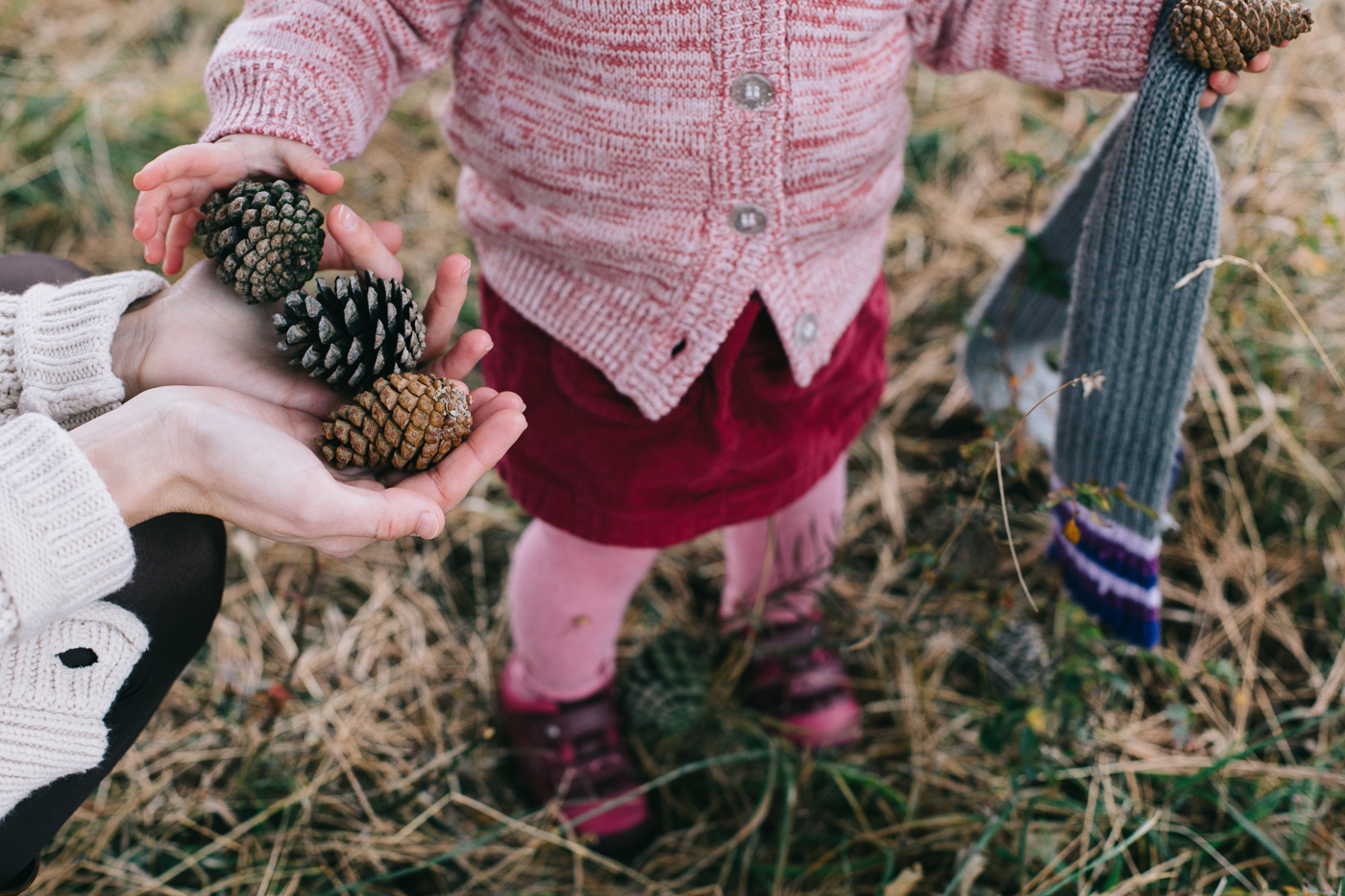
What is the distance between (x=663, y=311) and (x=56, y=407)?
61 cm

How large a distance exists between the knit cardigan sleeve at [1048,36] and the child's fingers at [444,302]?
1.94ft

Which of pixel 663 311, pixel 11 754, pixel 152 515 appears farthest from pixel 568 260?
pixel 11 754

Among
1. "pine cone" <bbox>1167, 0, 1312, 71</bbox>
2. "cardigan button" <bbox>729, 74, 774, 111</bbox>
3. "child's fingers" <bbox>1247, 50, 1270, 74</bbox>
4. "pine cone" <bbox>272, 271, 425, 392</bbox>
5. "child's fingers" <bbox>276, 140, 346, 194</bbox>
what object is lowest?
"pine cone" <bbox>272, 271, 425, 392</bbox>

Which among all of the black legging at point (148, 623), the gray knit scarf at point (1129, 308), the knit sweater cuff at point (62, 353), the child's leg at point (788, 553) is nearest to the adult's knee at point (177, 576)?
the black legging at point (148, 623)

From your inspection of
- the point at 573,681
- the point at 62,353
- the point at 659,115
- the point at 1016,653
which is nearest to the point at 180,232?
the point at 62,353

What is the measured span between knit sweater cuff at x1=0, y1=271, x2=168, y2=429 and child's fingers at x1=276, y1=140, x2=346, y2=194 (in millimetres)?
212

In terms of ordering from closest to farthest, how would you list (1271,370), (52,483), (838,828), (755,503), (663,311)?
Result: (52,483) < (663,311) < (755,503) < (838,828) < (1271,370)

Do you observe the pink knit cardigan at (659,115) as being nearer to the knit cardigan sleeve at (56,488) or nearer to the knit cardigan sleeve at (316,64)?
the knit cardigan sleeve at (316,64)

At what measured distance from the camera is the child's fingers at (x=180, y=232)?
3.15ft

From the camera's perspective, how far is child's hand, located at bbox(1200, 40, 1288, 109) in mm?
946

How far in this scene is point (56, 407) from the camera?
91 centimetres

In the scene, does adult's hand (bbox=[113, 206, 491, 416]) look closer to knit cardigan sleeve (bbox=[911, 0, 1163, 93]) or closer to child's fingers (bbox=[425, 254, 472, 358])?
child's fingers (bbox=[425, 254, 472, 358])

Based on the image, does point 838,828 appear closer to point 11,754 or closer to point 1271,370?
point 11,754

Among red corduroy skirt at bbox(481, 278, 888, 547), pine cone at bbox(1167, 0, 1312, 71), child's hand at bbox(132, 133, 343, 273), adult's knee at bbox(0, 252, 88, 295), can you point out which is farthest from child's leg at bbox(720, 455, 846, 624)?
adult's knee at bbox(0, 252, 88, 295)
